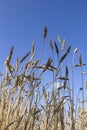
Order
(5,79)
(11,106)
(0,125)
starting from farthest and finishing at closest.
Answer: (5,79)
(11,106)
(0,125)

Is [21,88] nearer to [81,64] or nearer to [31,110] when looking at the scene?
[31,110]

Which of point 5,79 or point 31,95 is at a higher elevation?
point 5,79

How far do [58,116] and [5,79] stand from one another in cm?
64

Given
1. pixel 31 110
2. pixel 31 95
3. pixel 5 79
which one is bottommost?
pixel 31 110

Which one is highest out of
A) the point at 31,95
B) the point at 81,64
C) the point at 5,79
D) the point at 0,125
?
the point at 81,64

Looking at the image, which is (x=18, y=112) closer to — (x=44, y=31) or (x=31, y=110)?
(x=31, y=110)

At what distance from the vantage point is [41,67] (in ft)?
6.53

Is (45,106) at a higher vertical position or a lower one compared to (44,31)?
lower

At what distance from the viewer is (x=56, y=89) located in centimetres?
216

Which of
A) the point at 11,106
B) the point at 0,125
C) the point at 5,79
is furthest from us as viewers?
the point at 5,79

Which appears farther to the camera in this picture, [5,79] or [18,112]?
[5,79]

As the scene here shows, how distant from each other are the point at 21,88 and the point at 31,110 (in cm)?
25

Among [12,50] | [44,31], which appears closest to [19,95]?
[12,50]

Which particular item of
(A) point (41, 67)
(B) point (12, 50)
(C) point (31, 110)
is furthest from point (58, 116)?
(B) point (12, 50)
